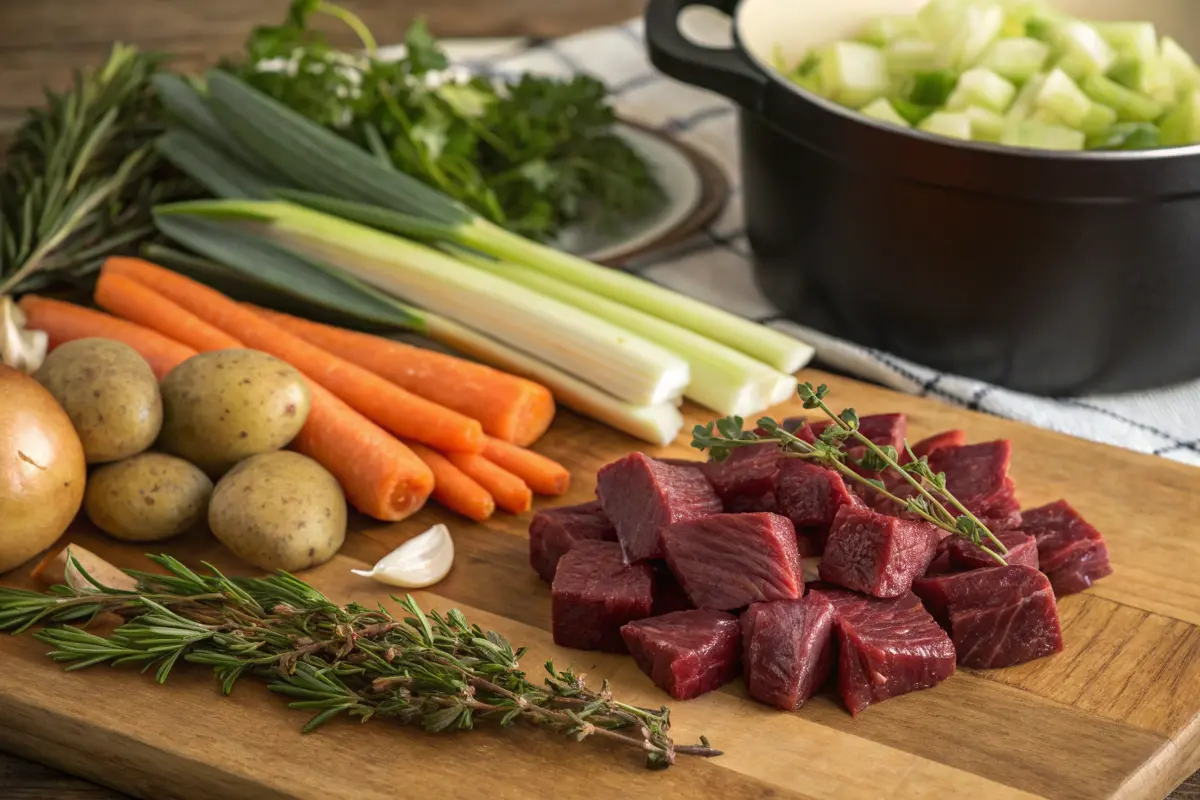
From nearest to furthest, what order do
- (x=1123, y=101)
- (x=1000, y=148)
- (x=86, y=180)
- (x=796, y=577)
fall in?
1. (x=796, y=577)
2. (x=1000, y=148)
3. (x=1123, y=101)
4. (x=86, y=180)

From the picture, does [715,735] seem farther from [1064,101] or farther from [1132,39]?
[1132,39]

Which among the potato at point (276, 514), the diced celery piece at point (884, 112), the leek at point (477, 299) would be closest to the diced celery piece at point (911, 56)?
the diced celery piece at point (884, 112)

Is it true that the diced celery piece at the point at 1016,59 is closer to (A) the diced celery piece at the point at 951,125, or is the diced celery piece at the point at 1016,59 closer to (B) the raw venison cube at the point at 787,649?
(A) the diced celery piece at the point at 951,125

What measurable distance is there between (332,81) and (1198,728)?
2707mm

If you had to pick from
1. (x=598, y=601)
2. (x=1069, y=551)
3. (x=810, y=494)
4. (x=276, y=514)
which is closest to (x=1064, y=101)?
(x=1069, y=551)

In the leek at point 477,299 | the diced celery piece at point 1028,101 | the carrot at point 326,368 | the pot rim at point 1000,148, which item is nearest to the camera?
the pot rim at point 1000,148

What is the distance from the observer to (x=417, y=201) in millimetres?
3365

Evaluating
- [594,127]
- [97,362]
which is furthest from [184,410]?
[594,127]

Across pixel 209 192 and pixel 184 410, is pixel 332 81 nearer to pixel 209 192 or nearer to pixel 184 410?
pixel 209 192

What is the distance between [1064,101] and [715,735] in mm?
1735

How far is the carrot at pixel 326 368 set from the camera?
287 centimetres

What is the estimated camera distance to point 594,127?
12.8 feet

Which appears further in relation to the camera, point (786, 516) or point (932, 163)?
point (932, 163)

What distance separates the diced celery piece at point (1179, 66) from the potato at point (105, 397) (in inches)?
94.6
